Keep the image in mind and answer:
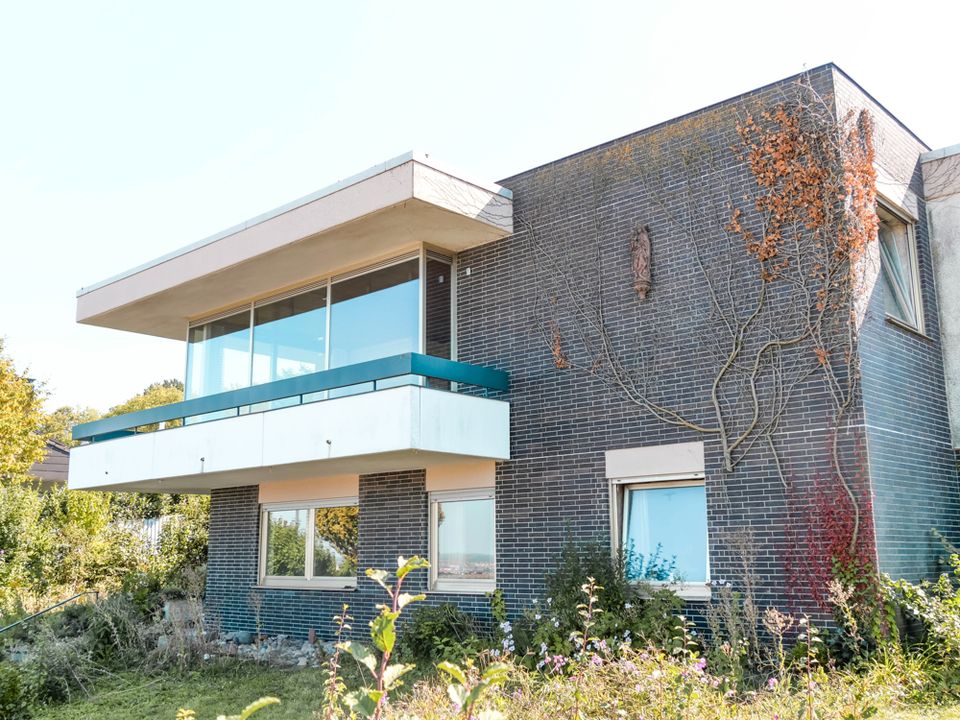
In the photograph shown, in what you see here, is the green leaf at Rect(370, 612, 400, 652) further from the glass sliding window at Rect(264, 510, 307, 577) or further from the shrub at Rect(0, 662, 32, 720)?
the glass sliding window at Rect(264, 510, 307, 577)

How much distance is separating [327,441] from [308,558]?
370 cm

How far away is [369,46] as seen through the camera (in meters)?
11.4

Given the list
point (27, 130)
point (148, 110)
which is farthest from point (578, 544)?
point (27, 130)

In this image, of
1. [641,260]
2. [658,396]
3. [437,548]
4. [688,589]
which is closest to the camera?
[688,589]

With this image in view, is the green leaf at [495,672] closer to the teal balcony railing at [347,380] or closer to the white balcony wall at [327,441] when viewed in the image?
the white balcony wall at [327,441]

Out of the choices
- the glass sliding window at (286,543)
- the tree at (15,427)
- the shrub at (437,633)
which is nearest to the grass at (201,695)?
the shrub at (437,633)

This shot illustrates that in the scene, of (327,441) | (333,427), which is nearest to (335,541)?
(327,441)

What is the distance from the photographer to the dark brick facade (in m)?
9.09

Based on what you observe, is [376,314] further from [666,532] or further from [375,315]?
[666,532]

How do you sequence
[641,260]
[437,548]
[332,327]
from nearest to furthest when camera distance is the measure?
[641,260] < [437,548] < [332,327]

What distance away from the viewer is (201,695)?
9.52 metres

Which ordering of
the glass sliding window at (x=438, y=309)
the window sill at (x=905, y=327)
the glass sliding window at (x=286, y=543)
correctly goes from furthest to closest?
Result: the glass sliding window at (x=286, y=543) < the glass sliding window at (x=438, y=309) < the window sill at (x=905, y=327)

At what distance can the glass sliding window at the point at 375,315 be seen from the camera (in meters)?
12.2

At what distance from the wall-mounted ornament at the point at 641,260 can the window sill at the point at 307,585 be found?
611 cm
